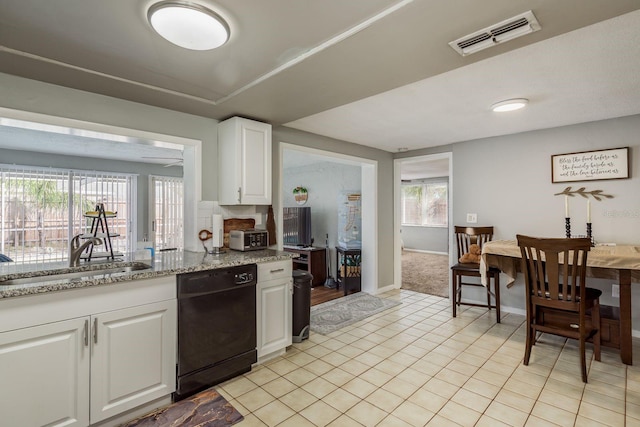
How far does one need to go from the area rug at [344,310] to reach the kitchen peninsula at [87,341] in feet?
5.46

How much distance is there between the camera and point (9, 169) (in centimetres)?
470

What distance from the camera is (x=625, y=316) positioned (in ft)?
8.41

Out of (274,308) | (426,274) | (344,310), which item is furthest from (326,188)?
(274,308)

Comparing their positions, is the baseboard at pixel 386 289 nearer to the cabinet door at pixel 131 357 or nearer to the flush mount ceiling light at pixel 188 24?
the cabinet door at pixel 131 357

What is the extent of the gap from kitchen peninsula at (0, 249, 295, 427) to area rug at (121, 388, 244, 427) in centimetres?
9

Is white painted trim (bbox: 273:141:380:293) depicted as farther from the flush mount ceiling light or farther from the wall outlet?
the flush mount ceiling light

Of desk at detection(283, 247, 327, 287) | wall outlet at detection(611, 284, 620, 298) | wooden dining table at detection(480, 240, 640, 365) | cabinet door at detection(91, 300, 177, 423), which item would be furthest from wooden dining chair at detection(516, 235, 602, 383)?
desk at detection(283, 247, 327, 287)

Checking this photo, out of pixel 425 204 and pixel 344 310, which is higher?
pixel 425 204

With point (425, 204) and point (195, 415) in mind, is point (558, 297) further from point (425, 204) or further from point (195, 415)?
point (425, 204)

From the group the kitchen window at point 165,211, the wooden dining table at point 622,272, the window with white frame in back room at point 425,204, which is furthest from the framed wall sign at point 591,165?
the kitchen window at point 165,211

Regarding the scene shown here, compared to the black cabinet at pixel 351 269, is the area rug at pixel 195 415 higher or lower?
lower

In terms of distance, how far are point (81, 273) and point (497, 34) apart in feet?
9.52

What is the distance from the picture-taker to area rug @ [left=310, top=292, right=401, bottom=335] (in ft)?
11.5

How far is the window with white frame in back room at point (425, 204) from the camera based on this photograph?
29.7 feet
